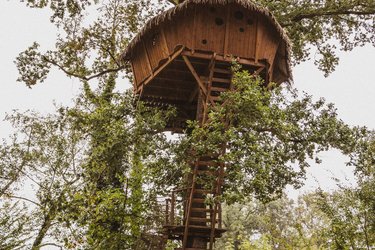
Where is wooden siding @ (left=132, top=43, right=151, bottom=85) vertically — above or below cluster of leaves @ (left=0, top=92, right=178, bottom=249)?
above

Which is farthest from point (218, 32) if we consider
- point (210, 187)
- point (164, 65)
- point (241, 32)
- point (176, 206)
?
point (176, 206)

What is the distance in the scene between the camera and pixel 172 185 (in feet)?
39.3

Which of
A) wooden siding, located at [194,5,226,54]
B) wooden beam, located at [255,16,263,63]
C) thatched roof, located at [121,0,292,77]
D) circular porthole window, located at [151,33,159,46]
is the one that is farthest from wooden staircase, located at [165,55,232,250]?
circular porthole window, located at [151,33,159,46]

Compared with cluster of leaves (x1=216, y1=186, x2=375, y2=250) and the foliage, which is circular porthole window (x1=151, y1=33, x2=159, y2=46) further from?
cluster of leaves (x1=216, y1=186, x2=375, y2=250)

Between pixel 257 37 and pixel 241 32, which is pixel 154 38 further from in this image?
pixel 257 37

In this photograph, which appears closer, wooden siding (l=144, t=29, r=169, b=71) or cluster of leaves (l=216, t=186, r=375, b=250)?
cluster of leaves (l=216, t=186, r=375, b=250)

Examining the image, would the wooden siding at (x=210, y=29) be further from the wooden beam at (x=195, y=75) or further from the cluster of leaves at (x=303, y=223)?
the cluster of leaves at (x=303, y=223)

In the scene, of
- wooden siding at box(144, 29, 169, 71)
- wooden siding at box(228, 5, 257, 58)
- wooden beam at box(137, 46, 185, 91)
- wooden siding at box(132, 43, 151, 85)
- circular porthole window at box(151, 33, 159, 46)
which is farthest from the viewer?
wooden siding at box(132, 43, 151, 85)

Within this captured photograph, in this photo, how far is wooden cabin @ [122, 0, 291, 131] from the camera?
11.8 m

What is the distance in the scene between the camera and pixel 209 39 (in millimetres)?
11938

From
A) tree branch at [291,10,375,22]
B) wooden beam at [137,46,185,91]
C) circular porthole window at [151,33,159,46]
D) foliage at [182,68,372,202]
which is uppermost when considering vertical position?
tree branch at [291,10,375,22]

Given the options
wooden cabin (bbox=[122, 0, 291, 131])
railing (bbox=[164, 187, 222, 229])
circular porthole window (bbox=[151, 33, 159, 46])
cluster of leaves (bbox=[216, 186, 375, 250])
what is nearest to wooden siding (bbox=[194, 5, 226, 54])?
wooden cabin (bbox=[122, 0, 291, 131])

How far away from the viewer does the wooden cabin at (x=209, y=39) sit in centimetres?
1177

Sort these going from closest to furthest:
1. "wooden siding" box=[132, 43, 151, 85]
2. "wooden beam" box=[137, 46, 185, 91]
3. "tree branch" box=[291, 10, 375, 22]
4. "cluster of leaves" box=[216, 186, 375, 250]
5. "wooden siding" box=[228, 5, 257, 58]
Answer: "cluster of leaves" box=[216, 186, 375, 250] < "wooden beam" box=[137, 46, 185, 91] < "wooden siding" box=[228, 5, 257, 58] < "wooden siding" box=[132, 43, 151, 85] < "tree branch" box=[291, 10, 375, 22]
